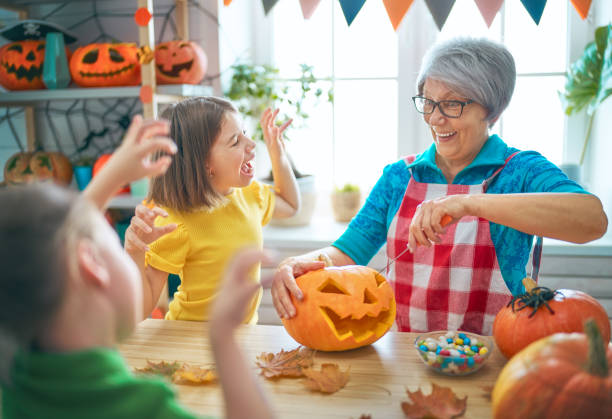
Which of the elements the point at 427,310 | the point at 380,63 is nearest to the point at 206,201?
the point at 427,310

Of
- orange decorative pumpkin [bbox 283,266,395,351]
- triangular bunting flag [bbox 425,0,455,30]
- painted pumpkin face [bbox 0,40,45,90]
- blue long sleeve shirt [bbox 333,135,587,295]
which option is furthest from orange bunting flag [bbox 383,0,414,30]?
painted pumpkin face [bbox 0,40,45,90]

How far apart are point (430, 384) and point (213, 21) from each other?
2.02 m

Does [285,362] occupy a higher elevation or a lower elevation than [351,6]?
lower

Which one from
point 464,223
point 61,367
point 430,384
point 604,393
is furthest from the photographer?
point 464,223

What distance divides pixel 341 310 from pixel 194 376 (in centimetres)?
30

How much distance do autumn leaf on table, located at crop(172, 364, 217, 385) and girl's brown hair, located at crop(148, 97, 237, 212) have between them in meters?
0.54

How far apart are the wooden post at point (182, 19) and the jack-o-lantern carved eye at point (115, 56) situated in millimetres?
292

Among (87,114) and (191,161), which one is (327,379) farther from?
(87,114)

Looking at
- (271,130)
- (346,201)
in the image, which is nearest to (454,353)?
(271,130)

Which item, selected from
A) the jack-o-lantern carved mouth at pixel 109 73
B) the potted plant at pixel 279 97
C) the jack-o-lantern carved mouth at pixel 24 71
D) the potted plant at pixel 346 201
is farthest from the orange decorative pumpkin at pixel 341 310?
the jack-o-lantern carved mouth at pixel 24 71

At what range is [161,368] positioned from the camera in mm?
945

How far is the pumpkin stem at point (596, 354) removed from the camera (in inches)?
24.1

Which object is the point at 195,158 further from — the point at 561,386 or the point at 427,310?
the point at 561,386

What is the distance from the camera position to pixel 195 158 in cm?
135
